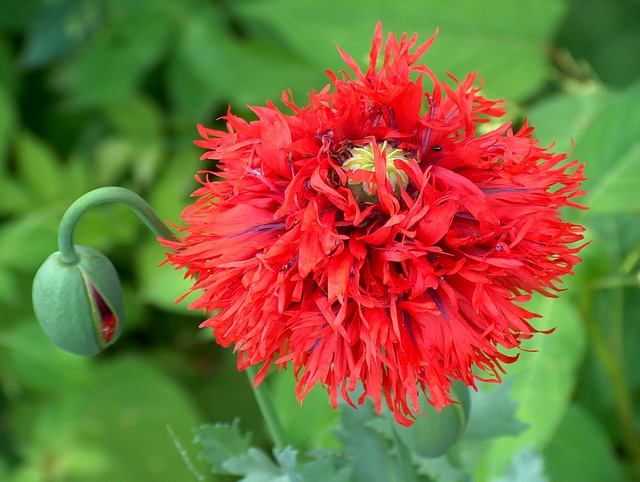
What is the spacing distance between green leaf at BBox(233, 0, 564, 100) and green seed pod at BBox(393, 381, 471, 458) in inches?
39.0

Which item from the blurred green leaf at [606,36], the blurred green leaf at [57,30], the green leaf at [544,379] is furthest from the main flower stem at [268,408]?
the blurred green leaf at [606,36]

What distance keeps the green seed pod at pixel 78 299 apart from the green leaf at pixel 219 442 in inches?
6.0

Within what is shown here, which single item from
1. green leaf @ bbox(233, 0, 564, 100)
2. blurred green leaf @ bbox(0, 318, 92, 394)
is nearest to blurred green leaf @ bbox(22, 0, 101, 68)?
green leaf @ bbox(233, 0, 564, 100)

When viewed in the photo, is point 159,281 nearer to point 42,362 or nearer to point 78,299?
point 42,362

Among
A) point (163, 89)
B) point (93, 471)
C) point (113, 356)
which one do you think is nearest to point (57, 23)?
point (163, 89)

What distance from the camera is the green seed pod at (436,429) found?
0.73m

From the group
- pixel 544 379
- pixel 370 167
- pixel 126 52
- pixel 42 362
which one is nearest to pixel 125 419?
pixel 42 362

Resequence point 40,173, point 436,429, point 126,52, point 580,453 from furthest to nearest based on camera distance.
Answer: point 126,52
point 40,173
point 580,453
point 436,429

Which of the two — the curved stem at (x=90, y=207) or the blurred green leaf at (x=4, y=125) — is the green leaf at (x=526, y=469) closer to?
the curved stem at (x=90, y=207)

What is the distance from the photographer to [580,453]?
1425mm

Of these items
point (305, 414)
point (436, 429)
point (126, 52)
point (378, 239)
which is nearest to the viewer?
point (378, 239)

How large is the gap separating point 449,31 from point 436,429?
113 cm

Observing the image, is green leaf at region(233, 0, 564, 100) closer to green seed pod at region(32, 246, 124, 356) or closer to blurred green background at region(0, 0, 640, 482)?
blurred green background at region(0, 0, 640, 482)

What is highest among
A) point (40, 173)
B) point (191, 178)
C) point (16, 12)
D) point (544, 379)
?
point (16, 12)
